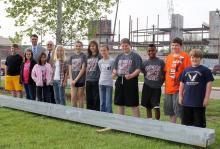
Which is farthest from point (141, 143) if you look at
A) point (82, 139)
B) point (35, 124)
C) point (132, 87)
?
point (35, 124)

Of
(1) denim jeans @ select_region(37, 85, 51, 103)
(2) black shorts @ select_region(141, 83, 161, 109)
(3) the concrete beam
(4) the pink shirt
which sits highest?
(4) the pink shirt

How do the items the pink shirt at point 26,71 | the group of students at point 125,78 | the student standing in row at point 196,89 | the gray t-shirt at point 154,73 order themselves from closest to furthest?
the student standing in row at point 196,89
the group of students at point 125,78
the gray t-shirt at point 154,73
the pink shirt at point 26,71

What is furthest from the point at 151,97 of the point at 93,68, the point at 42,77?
the point at 42,77

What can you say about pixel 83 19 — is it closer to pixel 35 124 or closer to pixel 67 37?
pixel 67 37

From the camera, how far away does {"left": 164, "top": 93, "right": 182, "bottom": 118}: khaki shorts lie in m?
7.08

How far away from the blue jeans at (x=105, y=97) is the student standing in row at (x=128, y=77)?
0.36m

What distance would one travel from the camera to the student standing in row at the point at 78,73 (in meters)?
8.78

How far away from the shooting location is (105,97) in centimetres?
831

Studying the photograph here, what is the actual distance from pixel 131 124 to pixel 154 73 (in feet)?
3.69

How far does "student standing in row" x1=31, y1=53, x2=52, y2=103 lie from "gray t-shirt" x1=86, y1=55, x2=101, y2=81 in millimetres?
1302

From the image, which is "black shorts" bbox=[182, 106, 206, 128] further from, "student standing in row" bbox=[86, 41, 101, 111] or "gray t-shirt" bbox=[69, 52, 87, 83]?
"gray t-shirt" bbox=[69, 52, 87, 83]

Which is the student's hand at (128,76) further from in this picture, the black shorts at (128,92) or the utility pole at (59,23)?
the utility pole at (59,23)

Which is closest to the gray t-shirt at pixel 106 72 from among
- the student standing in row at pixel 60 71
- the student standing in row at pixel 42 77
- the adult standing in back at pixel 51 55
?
the student standing in row at pixel 60 71

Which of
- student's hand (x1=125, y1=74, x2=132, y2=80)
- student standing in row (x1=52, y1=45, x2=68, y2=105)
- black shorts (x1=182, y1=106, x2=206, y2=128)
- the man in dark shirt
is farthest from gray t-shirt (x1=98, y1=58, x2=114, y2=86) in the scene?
the man in dark shirt
